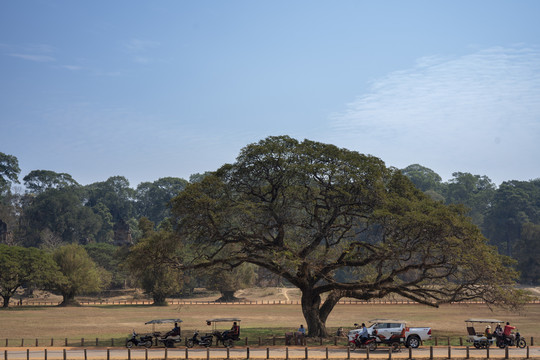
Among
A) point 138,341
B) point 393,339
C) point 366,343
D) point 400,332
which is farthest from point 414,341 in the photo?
point 138,341

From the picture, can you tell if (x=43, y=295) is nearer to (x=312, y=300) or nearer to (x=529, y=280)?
(x=312, y=300)

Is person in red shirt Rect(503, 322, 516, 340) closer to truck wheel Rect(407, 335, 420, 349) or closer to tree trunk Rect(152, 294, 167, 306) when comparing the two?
truck wheel Rect(407, 335, 420, 349)

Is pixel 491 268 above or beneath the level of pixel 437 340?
above

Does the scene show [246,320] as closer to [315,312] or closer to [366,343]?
[315,312]

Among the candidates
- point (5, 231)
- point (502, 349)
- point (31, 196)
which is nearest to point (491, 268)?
point (502, 349)

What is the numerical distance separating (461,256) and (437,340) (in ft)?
22.8

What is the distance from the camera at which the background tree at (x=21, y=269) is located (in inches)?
3339

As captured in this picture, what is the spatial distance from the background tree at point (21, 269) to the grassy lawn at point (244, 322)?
12.2 m

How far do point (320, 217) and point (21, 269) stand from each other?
57171 mm

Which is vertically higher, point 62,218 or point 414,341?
point 62,218

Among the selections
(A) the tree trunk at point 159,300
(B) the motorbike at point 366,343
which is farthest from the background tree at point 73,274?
(B) the motorbike at point 366,343

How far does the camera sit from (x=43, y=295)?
385 ft

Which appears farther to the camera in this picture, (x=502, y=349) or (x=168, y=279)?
(x=168, y=279)

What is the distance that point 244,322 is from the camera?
61.5m
